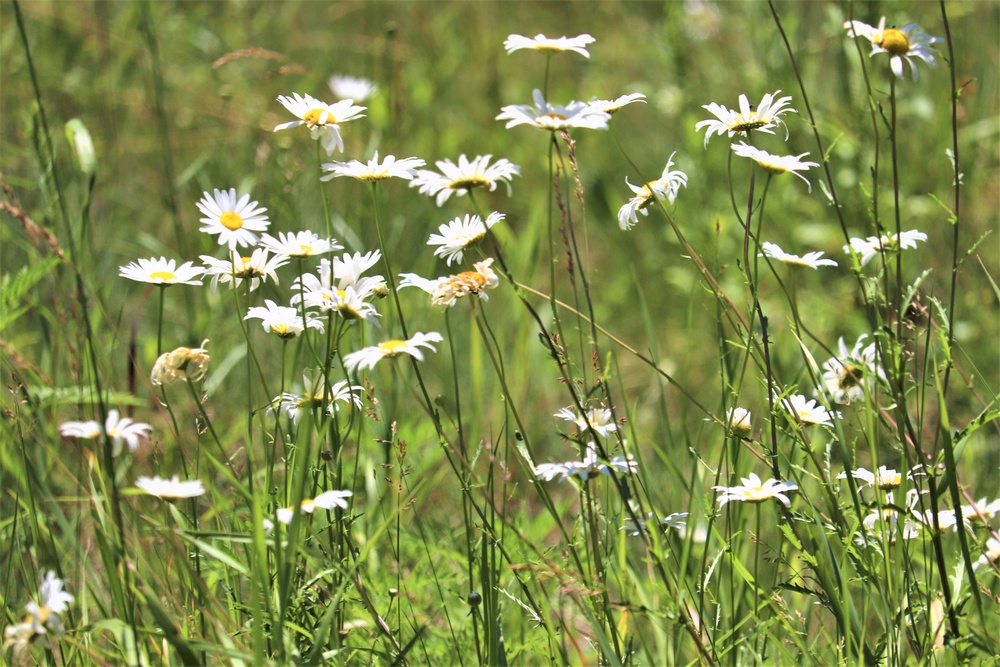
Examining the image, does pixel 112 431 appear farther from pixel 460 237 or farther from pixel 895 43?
pixel 895 43

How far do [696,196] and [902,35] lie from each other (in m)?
2.15

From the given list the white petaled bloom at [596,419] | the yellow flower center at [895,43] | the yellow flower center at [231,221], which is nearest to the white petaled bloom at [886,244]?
the yellow flower center at [895,43]

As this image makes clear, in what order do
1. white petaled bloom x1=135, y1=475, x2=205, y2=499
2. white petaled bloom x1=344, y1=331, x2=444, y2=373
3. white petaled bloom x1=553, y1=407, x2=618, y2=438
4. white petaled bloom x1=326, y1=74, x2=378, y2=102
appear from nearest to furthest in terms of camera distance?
1. white petaled bloom x1=135, y1=475, x2=205, y2=499
2. white petaled bloom x1=344, y1=331, x2=444, y2=373
3. white petaled bloom x1=553, y1=407, x2=618, y2=438
4. white petaled bloom x1=326, y1=74, x2=378, y2=102

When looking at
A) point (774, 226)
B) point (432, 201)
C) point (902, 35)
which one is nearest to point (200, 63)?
point (432, 201)

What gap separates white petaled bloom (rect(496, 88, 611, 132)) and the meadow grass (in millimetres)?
16

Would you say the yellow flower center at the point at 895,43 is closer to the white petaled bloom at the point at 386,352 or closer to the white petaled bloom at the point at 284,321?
the white petaled bloom at the point at 386,352

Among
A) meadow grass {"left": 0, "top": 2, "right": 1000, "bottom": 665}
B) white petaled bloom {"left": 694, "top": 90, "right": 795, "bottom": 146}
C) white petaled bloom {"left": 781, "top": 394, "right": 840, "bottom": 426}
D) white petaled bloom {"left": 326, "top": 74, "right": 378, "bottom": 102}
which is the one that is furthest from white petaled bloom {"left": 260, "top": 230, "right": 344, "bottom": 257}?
white petaled bloom {"left": 326, "top": 74, "right": 378, "bottom": 102}

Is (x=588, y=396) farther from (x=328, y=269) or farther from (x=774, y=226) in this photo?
(x=774, y=226)

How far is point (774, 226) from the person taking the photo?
3377 mm

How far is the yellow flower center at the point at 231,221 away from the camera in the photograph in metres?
1.21

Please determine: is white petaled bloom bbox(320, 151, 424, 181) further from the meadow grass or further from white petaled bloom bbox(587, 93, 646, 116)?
white petaled bloom bbox(587, 93, 646, 116)

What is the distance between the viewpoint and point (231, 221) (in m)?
1.22

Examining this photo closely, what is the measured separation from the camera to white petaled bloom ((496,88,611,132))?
1062 mm

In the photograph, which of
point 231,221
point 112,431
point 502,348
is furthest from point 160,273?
point 502,348
